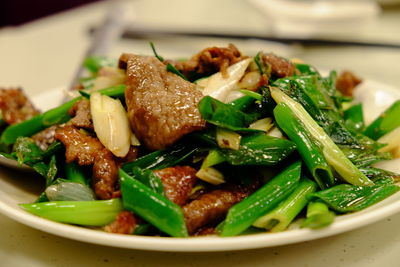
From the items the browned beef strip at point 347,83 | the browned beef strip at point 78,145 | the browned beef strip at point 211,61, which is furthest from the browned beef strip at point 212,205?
the browned beef strip at point 347,83

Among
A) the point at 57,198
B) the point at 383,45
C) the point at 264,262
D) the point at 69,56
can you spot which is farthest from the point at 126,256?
the point at 69,56

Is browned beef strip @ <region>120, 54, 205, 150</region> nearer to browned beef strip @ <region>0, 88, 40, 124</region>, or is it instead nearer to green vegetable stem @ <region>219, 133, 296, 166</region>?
green vegetable stem @ <region>219, 133, 296, 166</region>

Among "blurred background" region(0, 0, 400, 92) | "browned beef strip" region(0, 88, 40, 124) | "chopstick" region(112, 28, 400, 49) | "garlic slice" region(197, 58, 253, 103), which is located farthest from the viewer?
"blurred background" region(0, 0, 400, 92)

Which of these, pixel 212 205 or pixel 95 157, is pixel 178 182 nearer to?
pixel 212 205

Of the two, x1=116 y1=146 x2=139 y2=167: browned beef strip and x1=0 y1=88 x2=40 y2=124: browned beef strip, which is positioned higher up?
x1=116 y1=146 x2=139 y2=167: browned beef strip

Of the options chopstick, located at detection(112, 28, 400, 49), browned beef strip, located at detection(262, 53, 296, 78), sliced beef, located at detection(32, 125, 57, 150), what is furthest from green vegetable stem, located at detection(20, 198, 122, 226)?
chopstick, located at detection(112, 28, 400, 49)

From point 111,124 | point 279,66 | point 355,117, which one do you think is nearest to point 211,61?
point 279,66
